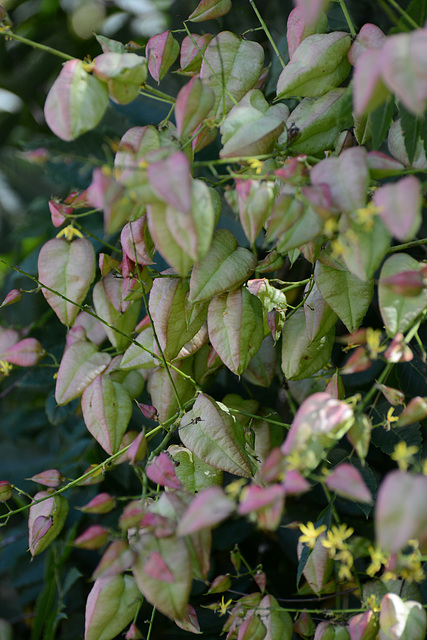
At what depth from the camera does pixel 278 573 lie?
793mm

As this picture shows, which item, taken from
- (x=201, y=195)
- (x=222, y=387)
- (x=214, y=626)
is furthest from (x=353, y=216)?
(x=214, y=626)

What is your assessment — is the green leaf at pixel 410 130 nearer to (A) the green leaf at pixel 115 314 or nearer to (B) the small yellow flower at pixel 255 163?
(B) the small yellow flower at pixel 255 163

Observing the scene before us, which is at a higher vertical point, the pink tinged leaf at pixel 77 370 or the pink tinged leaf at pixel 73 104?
the pink tinged leaf at pixel 73 104

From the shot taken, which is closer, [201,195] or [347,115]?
[201,195]

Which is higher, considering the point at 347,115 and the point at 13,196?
the point at 347,115

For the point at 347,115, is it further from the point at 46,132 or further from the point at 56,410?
the point at 46,132

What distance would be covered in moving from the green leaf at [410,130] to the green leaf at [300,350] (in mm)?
164

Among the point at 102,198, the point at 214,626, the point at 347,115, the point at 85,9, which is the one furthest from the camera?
the point at 85,9

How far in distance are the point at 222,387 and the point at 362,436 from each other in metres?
0.40

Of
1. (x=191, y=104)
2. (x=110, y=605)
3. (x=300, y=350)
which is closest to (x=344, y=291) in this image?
(x=300, y=350)

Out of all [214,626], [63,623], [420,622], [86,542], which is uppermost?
[86,542]

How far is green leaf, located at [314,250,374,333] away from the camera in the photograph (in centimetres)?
45

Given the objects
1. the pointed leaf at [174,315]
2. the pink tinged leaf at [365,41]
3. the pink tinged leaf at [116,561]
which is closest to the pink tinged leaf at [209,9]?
the pink tinged leaf at [365,41]

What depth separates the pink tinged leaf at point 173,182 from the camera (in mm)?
295
